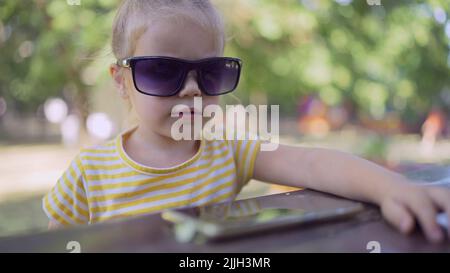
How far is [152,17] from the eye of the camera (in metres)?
1.33

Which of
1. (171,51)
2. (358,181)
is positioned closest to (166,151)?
(171,51)

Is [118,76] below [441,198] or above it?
above

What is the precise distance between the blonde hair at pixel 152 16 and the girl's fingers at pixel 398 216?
2.62ft

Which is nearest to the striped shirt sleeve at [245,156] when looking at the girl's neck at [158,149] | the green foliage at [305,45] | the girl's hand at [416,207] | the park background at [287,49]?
the girl's neck at [158,149]

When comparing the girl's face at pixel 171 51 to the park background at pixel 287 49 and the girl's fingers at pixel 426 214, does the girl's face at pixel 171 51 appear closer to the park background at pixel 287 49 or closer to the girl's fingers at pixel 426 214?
the girl's fingers at pixel 426 214

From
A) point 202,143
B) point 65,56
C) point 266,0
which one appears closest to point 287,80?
point 266,0

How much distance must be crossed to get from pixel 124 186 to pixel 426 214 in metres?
0.84

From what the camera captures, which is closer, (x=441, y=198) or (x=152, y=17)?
(x=441, y=198)

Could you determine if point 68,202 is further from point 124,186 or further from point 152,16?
point 152,16

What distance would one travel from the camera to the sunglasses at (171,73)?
1.23 meters

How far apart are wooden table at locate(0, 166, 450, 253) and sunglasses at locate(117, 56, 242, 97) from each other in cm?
64

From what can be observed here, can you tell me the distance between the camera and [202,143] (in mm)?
1452

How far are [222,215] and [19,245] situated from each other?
0.91 feet
